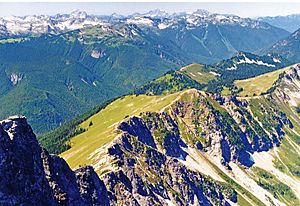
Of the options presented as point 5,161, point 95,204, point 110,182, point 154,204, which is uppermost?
point 5,161

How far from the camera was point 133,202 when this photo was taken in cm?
18138

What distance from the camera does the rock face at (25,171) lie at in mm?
66438

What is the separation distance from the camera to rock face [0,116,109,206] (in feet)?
218

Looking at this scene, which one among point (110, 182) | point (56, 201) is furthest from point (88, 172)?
point (110, 182)

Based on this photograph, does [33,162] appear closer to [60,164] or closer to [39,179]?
[39,179]

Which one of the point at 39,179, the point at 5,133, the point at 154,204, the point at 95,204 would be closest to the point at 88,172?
the point at 95,204

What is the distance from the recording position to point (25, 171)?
7094cm

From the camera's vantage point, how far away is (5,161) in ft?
218

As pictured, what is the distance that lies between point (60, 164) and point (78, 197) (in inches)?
335

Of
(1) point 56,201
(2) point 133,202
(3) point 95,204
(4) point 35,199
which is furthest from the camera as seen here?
(2) point 133,202

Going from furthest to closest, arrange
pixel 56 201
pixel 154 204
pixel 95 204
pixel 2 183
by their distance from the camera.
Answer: pixel 154 204, pixel 95 204, pixel 56 201, pixel 2 183

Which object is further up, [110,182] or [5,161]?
[5,161]

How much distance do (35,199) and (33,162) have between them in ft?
19.2

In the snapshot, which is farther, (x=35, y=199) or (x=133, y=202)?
(x=133, y=202)
